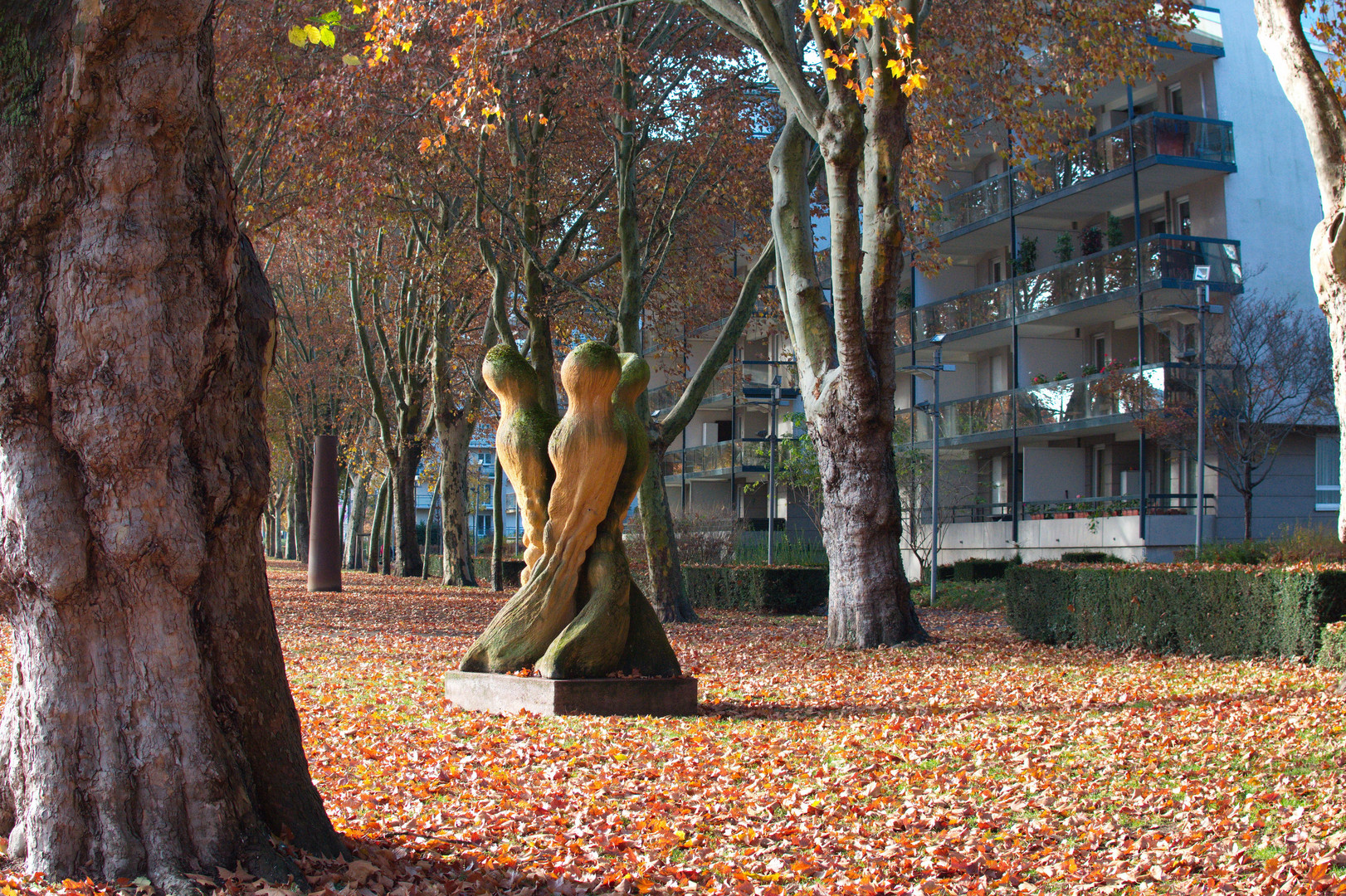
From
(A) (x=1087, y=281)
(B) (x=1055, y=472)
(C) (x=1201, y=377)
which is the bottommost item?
(B) (x=1055, y=472)

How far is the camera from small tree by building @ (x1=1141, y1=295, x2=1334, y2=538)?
2473 cm

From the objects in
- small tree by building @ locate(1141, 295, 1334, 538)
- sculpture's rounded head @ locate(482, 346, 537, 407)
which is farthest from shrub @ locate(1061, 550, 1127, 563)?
sculpture's rounded head @ locate(482, 346, 537, 407)

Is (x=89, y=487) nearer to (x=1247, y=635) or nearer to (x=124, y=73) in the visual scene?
(x=124, y=73)

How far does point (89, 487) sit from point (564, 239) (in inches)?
691

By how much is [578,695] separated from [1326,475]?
83.5ft

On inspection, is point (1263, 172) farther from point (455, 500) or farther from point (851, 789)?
point (851, 789)

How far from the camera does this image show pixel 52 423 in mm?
3744

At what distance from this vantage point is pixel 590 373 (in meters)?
8.86

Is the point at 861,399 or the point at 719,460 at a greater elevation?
the point at 719,460

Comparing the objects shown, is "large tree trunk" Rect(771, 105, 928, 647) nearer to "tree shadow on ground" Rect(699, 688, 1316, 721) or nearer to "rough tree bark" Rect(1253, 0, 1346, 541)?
"tree shadow on ground" Rect(699, 688, 1316, 721)

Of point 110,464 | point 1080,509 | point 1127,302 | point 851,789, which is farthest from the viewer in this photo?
point 1080,509

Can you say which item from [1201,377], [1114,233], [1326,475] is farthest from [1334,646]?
[1114,233]

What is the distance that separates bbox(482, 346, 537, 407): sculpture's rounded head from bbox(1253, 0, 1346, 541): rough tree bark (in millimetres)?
5871

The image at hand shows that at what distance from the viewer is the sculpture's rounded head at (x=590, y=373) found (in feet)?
29.0
